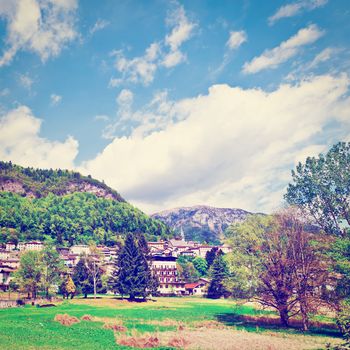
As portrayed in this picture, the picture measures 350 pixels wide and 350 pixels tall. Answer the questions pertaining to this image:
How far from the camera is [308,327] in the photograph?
4019 cm

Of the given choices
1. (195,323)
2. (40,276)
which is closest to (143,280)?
(40,276)

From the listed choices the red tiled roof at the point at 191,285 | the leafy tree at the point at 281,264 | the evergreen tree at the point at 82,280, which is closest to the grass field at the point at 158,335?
the leafy tree at the point at 281,264

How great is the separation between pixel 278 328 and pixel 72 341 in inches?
943

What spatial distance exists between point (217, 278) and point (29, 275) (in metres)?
53.0

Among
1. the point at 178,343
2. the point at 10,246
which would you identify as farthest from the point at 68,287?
the point at 10,246

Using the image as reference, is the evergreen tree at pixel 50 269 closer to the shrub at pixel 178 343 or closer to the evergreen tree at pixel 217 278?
the evergreen tree at pixel 217 278

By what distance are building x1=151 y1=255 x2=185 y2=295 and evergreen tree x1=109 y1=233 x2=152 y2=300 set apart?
21778mm

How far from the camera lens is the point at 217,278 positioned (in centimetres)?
9856

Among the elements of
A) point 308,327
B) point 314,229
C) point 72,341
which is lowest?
point 308,327

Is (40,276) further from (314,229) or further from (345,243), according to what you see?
(345,243)

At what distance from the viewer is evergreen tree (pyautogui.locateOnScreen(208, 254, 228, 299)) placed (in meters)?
97.7

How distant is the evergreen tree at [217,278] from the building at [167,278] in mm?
17427

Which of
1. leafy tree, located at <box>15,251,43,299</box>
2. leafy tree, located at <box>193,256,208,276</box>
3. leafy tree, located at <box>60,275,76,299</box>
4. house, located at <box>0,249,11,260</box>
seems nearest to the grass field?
leafy tree, located at <box>15,251,43,299</box>

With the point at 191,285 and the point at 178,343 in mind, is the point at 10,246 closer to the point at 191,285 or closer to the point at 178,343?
the point at 191,285
